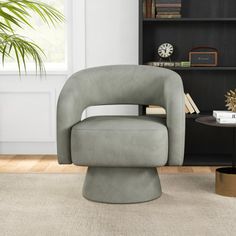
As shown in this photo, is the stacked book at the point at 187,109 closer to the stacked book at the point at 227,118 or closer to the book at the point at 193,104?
the book at the point at 193,104

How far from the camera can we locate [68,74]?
456cm

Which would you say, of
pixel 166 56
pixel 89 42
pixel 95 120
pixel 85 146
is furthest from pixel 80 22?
pixel 85 146

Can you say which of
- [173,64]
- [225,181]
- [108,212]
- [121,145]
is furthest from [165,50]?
[108,212]

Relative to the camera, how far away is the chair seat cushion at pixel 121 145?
113 inches

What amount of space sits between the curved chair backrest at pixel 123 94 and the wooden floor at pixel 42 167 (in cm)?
85

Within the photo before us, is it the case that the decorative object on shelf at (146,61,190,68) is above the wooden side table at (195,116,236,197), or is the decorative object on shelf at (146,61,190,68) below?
above

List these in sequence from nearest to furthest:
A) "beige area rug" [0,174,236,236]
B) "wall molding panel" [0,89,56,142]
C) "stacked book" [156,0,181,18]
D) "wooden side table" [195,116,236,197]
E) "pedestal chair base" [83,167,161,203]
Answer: "beige area rug" [0,174,236,236] < "pedestal chair base" [83,167,161,203] < "wooden side table" [195,116,236,197] < "stacked book" [156,0,181,18] < "wall molding panel" [0,89,56,142]

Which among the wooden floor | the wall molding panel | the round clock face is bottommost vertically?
the wooden floor

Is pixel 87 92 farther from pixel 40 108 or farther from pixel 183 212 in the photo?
pixel 40 108

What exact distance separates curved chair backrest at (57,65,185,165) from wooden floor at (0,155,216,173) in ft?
2.79

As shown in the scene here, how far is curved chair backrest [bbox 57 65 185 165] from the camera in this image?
297cm

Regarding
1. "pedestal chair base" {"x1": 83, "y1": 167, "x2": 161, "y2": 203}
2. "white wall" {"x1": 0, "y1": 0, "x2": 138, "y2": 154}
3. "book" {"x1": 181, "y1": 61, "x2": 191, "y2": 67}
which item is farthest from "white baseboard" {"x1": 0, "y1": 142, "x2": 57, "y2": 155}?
"pedestal chair base" {"x1": 83, "y1": 167, "x2": 161, "y2": 203}

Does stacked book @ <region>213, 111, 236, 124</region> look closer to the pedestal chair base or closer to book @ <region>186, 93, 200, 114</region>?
the pedestal chair base

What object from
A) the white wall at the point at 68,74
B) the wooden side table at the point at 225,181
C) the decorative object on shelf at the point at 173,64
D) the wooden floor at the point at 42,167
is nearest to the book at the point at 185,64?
the decorative object on shelf at the point at 173,64
